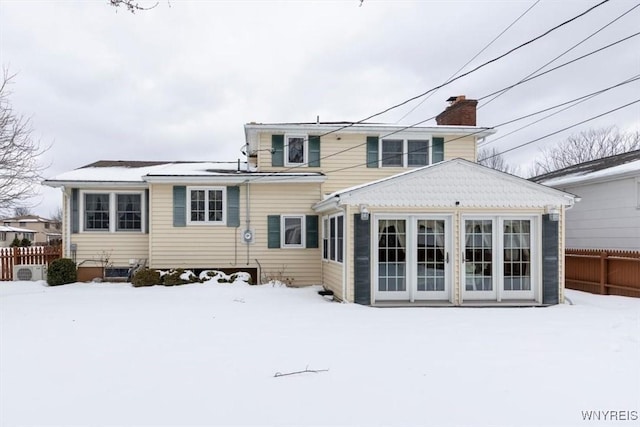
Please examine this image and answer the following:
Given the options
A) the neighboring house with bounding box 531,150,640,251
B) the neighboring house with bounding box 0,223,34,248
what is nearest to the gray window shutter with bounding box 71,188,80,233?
the neighboring house with bounding box 531,150,640,251

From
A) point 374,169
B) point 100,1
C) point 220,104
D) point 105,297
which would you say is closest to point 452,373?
point 100,1

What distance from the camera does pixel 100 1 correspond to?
4512mm

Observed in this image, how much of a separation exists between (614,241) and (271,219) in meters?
10.7

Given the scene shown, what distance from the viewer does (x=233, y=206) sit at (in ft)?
43.6

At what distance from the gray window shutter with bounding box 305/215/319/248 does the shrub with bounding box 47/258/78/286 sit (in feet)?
25.2

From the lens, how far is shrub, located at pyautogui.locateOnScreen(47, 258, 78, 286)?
41.3 ft

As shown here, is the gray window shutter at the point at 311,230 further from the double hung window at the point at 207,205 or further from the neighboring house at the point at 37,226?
the neighboring house at the point at 37,226

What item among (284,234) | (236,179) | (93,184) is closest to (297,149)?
(236,179)

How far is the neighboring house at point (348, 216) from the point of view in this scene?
984 cm

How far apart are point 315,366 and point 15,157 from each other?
15.6 meters

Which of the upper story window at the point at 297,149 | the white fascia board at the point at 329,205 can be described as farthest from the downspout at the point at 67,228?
the white fascia board at the point at 329,205

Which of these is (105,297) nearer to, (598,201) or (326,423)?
(326,423)

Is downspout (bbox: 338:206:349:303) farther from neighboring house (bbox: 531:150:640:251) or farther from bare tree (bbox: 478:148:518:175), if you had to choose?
bare tree (bbox: 478:148:518:175)

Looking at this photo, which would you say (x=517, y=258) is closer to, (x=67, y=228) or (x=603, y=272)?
(x=603, y=272)
